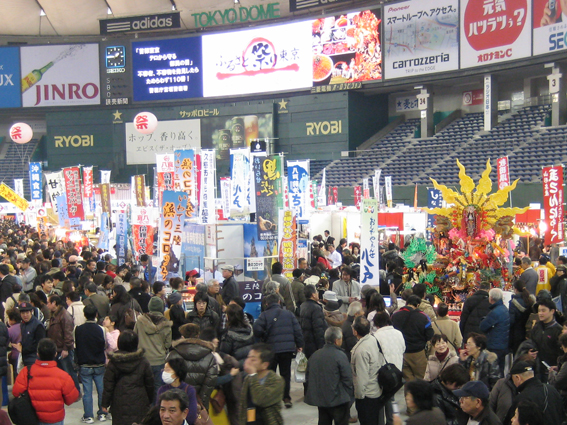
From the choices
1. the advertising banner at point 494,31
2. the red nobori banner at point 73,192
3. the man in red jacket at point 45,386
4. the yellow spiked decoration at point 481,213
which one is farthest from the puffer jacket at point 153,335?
the advertising banner at point 494,31

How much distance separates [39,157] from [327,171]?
18.1 meters

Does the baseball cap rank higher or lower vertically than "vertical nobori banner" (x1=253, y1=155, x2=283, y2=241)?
lower

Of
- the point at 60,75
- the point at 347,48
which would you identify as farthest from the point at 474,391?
the point at 60,75

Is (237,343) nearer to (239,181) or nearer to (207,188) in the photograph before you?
(239,181)

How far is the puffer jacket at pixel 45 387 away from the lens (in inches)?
199

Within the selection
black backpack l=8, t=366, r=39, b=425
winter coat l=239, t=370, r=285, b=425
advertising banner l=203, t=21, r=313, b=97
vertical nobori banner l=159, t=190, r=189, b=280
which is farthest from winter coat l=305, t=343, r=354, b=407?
advertising banner l=203, t=21, r=313, b=97

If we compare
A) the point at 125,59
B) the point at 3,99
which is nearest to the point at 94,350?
the point at 125,59

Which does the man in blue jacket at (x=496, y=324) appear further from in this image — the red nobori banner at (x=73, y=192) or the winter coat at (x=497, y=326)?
the red nobori banner at (x=73, y=192)

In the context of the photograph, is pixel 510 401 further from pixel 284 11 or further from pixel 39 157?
pixel 39 157

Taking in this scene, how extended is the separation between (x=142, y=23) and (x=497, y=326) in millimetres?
31876

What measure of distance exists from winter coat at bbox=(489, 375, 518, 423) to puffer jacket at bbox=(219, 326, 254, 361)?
2.11 metres

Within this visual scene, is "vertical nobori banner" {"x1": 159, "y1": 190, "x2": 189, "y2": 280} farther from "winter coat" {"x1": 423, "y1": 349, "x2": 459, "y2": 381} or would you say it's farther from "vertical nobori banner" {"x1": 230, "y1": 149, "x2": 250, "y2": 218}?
"winter coat" {"x1": 423, "y1": 349, "x2": 459, "y2": 381}

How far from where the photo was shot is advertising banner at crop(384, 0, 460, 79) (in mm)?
27906

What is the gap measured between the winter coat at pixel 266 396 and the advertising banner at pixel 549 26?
23334 millimetres
